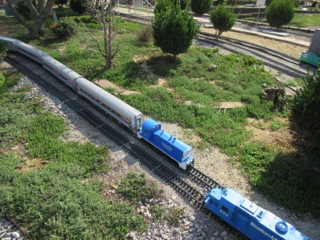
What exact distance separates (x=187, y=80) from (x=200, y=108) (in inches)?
195

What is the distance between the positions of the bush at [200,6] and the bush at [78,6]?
2306 centimetres

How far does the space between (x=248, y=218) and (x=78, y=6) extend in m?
46.3

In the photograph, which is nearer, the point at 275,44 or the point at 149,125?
the point at 149,125

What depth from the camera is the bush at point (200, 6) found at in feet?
179

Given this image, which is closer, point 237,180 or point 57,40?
point 237,180

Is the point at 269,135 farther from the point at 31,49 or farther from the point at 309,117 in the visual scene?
the point at 31,49

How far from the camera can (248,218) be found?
1025cm

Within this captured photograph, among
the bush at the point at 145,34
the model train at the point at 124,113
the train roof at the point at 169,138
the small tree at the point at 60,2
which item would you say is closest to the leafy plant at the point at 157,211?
the model train at the point at 124,113

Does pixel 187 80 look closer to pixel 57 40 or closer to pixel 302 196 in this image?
pixel 302 196

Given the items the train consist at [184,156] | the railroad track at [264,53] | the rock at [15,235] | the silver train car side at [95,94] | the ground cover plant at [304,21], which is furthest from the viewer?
the ground cover plant at [304,21]

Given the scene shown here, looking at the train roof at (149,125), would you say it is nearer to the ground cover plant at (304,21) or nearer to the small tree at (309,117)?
the small tree at (309,117)

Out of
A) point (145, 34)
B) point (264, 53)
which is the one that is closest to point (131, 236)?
point (145, 34)

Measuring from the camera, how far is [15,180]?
12.6 meters

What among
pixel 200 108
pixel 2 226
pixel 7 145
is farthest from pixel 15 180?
pixel 200 108
